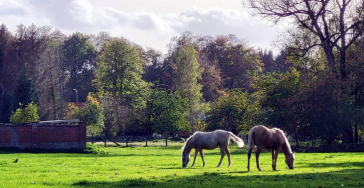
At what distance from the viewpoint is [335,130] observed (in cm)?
4016

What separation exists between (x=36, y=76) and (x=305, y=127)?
37.6 meters

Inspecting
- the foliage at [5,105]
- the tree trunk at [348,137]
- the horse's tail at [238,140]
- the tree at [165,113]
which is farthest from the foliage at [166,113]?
the horse's tail at [238,140]

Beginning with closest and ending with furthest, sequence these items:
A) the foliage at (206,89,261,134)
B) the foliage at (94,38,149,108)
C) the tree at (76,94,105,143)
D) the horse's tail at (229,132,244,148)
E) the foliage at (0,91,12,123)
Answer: the horse's tail at (229,132,244,148)
the foliage at (206,89,261,134)
the tree at (76,94,105,143)
the foliage at (0,91,12,123)
the foliage at (94,38,149,108)

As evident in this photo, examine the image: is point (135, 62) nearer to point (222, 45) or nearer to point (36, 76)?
point (36, 76)

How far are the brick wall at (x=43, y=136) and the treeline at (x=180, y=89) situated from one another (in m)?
8.67

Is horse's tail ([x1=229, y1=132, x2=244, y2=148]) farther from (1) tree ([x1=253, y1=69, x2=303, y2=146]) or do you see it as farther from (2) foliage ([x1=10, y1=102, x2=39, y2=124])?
(2) foliage ([x1=10, y1=102, x2=39, y2=124])

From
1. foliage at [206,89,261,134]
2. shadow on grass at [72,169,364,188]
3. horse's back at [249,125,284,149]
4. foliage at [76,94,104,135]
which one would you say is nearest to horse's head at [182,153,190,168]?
horse's back at [249,125,284,149]

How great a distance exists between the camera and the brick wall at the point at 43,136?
127 ft

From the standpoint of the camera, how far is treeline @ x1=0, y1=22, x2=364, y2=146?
4119cm

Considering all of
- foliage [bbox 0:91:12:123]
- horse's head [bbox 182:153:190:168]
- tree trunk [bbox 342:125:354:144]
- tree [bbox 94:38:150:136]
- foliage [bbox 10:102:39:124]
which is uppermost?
tree [bbox 94:38:150:136]

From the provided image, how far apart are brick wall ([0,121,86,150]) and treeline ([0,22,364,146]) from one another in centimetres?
867

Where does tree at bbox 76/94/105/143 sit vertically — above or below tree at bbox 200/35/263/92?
below

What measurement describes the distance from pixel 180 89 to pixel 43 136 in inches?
1315

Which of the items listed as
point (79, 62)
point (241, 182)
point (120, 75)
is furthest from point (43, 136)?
point (79, 62)
